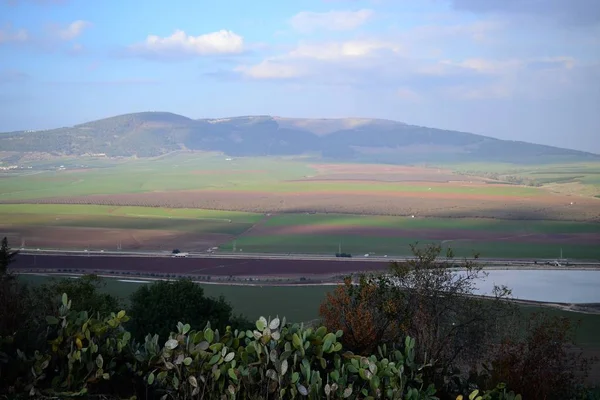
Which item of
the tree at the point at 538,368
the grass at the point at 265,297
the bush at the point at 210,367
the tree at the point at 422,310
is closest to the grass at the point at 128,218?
the grass at the point at 265,297

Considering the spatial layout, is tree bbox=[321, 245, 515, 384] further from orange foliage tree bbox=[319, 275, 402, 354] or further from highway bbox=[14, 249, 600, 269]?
highway bbox=[14, 249, 600, 269]

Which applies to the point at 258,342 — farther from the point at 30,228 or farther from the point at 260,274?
the point at 30,228

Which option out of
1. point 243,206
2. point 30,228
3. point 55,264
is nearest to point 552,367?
point 55,264

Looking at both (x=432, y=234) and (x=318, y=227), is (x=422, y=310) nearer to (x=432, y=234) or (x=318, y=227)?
(x=432, y=234)

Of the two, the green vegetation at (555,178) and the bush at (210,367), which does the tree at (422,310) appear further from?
the green vegetation at (555,178)

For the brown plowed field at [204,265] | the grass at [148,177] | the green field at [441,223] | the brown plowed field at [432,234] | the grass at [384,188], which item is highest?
the grass at [148,177]

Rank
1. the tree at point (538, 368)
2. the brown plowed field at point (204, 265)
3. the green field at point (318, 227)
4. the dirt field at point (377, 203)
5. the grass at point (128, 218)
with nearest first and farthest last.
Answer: the tree at point (538, 368), the brown plowed field at point (204, 265), the green field at point (318, 227), the grass at point (128, 218), the dirt field at point (377, 203)

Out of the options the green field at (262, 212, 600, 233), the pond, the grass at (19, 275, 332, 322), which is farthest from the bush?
the green field at (262, 212, 600, 233)
